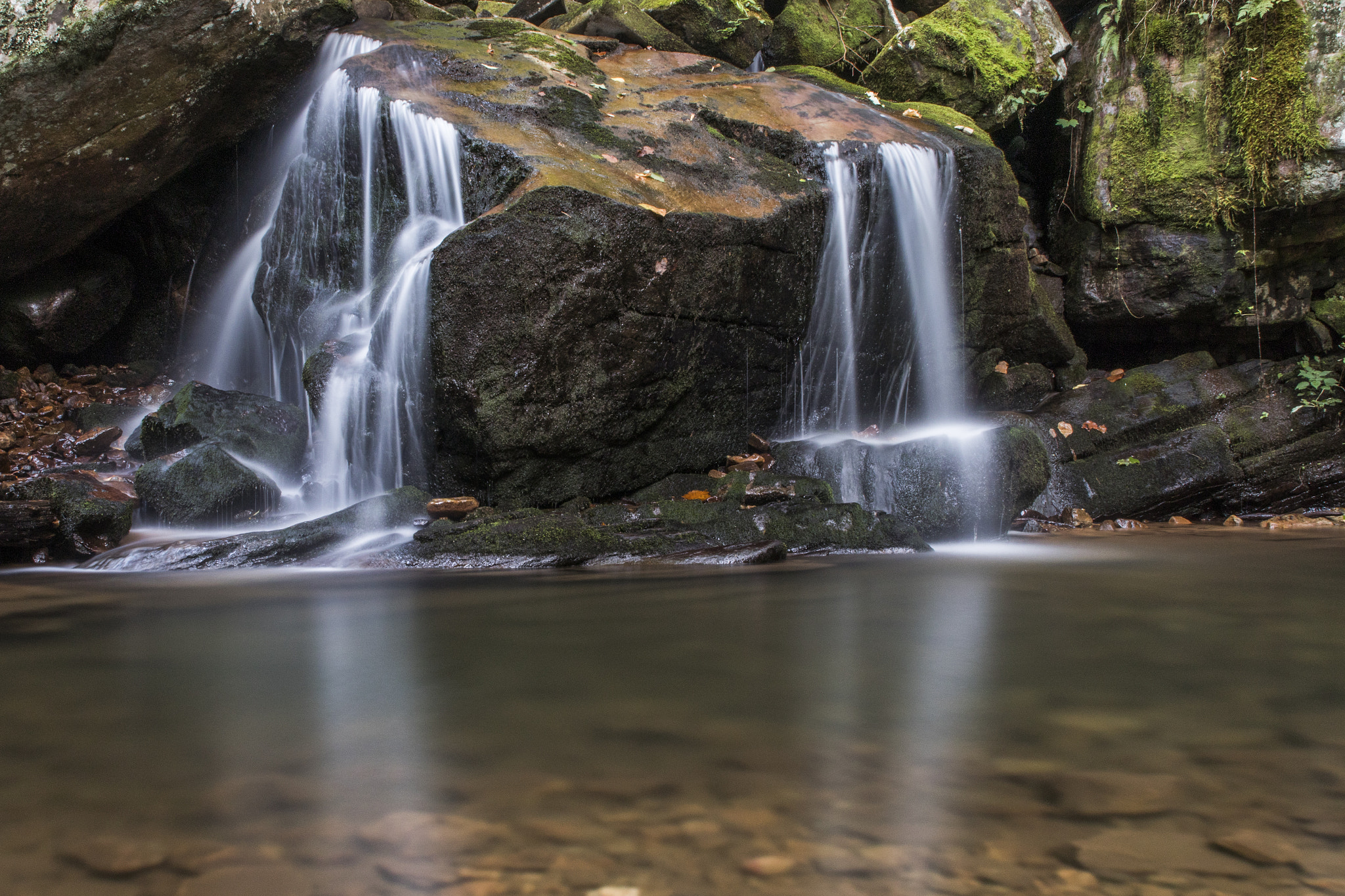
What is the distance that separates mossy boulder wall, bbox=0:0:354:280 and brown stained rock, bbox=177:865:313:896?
703 centimetres

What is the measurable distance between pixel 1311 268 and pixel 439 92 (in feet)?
31.0

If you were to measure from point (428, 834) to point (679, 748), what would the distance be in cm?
58

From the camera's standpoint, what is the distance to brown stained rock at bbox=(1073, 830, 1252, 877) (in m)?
1.22

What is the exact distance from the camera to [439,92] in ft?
23.4

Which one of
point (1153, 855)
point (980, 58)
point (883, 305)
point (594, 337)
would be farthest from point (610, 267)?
point (980, 58)

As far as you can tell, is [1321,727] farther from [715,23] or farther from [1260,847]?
[715,23]

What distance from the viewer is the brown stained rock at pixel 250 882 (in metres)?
1.18

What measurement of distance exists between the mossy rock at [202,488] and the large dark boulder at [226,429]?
0.46 metres

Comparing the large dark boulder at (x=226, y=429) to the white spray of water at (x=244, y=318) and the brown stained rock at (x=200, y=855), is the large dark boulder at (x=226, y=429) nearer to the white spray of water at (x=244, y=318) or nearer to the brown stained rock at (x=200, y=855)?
the white spray of water at (x=244, y=318)

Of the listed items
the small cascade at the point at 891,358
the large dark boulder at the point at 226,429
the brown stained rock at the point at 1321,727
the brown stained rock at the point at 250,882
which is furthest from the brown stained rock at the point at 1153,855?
the large dark boulder at the point at 226,429

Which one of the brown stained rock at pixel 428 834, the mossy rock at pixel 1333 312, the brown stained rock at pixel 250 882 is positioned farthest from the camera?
the mossy rock at pixel 1333 312

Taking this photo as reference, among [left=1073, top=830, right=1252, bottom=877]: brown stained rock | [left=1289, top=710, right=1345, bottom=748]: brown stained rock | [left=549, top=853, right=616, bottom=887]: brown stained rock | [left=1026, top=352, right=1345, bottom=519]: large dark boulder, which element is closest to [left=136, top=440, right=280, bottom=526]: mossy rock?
[left=549, top=853, right=616, bottom=887]: brown stained rock

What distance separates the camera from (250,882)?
3.95 feet

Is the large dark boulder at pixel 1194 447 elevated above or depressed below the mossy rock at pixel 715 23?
below
